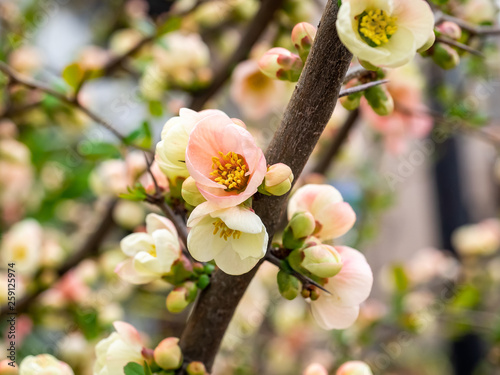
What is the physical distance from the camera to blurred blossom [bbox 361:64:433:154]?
0.65 meters

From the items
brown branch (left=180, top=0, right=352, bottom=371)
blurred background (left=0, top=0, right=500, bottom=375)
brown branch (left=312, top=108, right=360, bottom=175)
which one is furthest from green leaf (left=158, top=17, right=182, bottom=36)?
brown branch (left=180, top=0, right=352, bottom=371)

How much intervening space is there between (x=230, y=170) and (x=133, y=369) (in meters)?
0.13

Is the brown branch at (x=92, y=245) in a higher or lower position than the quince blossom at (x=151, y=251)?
lower

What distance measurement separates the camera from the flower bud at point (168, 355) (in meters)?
0.30

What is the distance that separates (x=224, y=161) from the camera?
0.27 metres

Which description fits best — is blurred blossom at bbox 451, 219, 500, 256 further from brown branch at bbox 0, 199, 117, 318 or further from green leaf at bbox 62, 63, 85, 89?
green leaf at bbox 62, 63, 85, 89

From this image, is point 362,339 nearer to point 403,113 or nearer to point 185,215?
point 403,113

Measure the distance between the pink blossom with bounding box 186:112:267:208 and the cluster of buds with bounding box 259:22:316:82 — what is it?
0.06m

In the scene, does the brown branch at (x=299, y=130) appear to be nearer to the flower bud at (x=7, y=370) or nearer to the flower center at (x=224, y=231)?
the flower center at (x=224, y=231)

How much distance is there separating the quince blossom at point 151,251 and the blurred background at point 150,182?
138mm

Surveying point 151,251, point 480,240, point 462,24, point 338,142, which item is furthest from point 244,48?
point 480,240

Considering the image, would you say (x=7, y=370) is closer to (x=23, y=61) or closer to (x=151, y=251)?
(x=151, y=251)

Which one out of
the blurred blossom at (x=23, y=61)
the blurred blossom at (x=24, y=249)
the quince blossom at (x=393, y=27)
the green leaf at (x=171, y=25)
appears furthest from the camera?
the blurred blossom at (x=23, y=61)

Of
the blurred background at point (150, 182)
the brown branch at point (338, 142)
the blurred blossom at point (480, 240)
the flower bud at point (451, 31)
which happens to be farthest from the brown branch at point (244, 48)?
the blurred blossom at point (480, 240)
